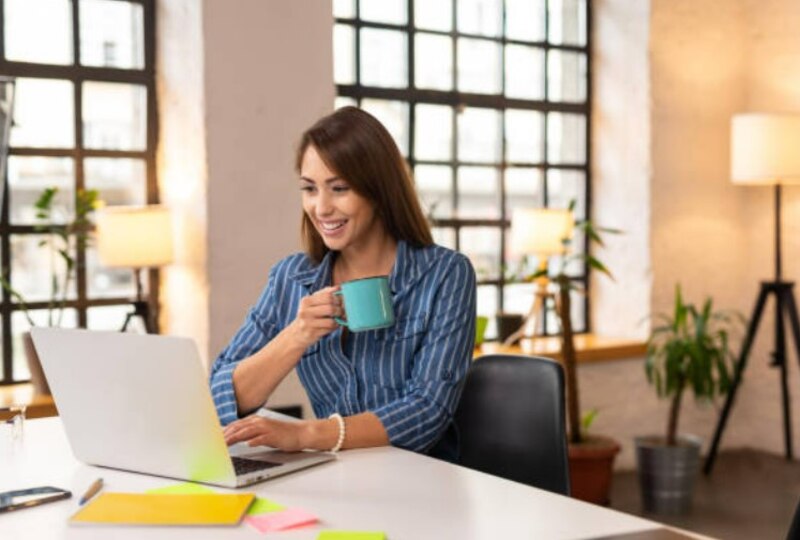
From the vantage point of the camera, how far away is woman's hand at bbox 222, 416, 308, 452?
190 cm

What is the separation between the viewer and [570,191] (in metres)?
5.68

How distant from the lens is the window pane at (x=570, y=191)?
5637 mm

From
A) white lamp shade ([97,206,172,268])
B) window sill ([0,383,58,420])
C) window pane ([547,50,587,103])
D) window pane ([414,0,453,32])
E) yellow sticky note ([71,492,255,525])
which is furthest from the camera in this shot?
window pane ([547,50,587,103])

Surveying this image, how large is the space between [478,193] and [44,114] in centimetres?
205

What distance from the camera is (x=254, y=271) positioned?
13.8 ft

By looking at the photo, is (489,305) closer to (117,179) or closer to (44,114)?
(117,179)

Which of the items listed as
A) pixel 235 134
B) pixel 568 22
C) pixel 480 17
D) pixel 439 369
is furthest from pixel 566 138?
pixel 439 369

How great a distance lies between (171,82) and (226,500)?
2976 mm

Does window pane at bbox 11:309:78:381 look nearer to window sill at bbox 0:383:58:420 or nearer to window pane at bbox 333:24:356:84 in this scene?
window sill at bbox 0:383:58:420

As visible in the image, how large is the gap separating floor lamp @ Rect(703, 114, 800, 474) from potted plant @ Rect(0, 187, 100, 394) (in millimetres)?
2945

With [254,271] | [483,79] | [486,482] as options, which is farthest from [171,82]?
[486,482]

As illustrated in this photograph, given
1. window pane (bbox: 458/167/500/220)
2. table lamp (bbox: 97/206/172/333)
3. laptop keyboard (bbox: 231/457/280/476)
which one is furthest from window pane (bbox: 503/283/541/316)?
laptop keyboard (bbox: 231/457/280/476)

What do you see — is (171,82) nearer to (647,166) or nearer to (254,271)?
(254,271)

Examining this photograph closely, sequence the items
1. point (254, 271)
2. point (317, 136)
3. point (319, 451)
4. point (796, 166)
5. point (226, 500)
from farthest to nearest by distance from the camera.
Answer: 1. point (796, 166)
2. point (254, 271)
3. point (317, 136)
4. point (319, 451)
5. point (226, 500)
